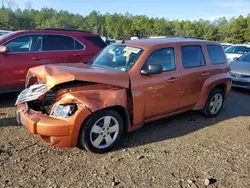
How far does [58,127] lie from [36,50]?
3.47m

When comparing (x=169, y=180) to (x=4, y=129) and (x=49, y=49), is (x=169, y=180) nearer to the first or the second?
(x=4, y=129)

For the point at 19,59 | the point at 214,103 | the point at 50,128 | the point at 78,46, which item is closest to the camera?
the point at 50,128

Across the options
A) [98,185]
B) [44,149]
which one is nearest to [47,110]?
[44,149]

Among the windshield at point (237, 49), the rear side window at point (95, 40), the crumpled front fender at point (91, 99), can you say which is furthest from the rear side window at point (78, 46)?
the windshield at point (237, 49)

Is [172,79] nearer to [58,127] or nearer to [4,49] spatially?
[58,127]

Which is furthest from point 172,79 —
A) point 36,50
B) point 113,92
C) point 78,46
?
point 36,50

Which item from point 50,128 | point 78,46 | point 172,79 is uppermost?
point 78,46

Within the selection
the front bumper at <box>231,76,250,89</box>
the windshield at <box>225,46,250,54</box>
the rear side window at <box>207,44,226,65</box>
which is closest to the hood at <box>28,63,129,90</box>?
the rear side window at <box>207,44,226,65</box>

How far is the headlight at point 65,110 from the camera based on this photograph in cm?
343

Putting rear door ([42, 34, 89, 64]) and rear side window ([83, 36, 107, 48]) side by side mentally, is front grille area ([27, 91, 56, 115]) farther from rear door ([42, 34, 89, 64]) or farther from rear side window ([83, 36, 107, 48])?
rear side window ([83, 36, 107, 48])

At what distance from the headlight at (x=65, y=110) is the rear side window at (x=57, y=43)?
3.31 meters

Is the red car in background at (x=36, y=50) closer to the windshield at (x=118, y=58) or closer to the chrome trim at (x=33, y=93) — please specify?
the windshield at (x=118, y=58)

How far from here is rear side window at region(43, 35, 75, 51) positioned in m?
6.38

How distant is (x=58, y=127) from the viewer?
3352 millimetres
